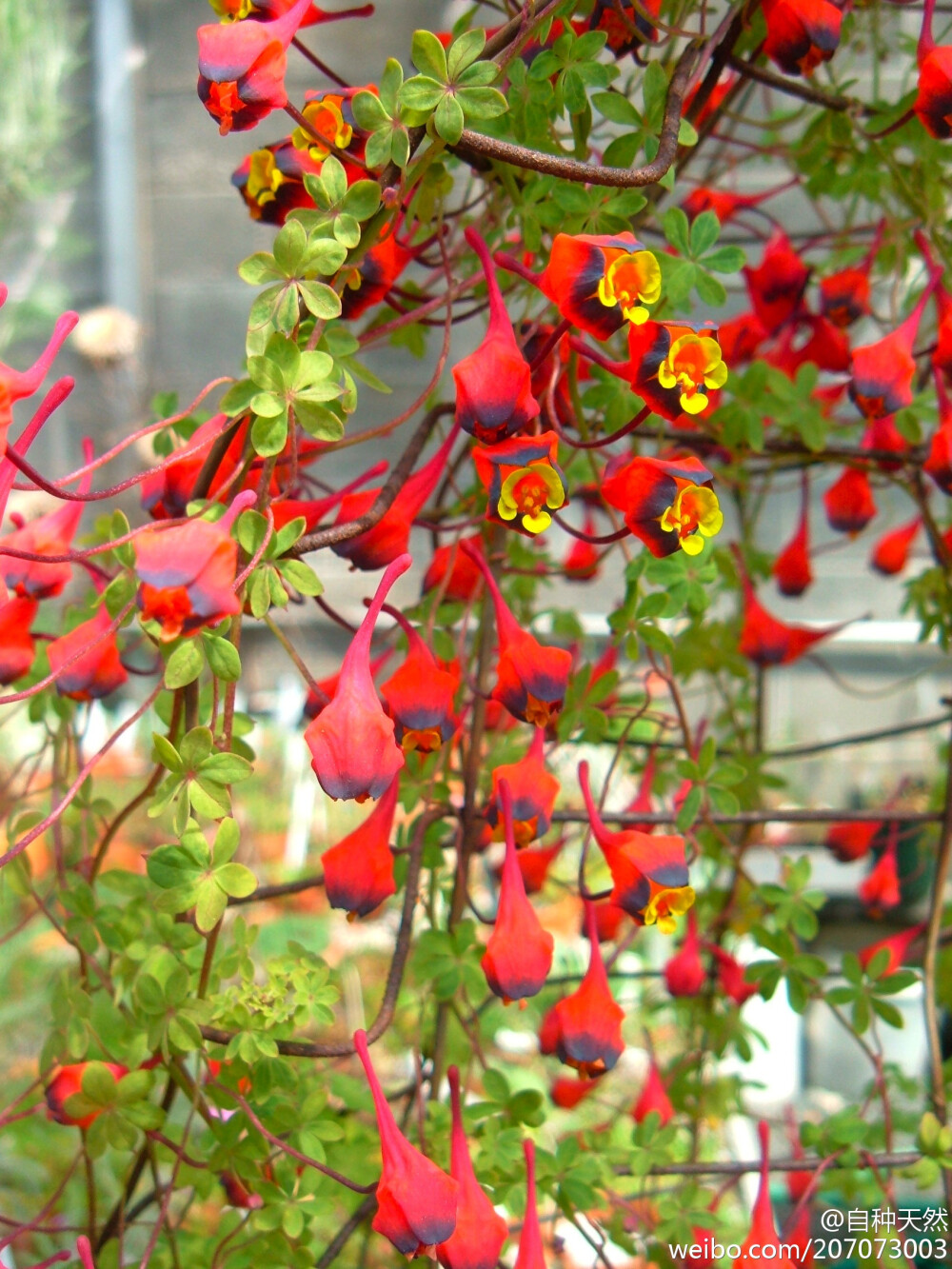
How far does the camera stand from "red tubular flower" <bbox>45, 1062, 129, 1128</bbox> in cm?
37

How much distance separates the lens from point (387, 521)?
14.4 inches

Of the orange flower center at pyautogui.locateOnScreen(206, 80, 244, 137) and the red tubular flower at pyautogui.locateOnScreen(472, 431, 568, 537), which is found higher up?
the orange flower center at pyautogui.locateOnScreen(206, 80, 244, 137)

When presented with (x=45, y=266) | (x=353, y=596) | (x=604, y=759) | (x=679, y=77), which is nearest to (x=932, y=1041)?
(x=679, y=77)

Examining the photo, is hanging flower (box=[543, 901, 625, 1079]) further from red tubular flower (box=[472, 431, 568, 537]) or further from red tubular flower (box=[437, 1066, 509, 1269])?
red tubular flower (box=[472, 431, 568, 537])

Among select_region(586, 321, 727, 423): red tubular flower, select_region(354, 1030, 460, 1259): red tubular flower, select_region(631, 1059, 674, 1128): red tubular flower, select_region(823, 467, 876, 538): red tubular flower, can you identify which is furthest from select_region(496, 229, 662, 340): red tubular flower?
select_region(631, 1059, 674, 1128): red tubular flower

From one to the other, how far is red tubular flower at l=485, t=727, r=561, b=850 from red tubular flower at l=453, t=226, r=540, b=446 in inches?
4.8

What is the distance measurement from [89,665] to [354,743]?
150mm

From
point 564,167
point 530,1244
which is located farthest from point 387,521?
point 530,1244

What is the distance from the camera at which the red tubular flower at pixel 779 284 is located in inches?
20.3

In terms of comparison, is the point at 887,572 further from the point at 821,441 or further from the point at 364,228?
the point at 364,228

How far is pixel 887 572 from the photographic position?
0.72 m

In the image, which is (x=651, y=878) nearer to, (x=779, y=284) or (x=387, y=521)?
(x=387, y=521)

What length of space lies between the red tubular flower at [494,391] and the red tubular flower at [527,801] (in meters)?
0.12

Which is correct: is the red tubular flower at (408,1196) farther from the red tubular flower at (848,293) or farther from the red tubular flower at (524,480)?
the red tubular flower at (848,293)
